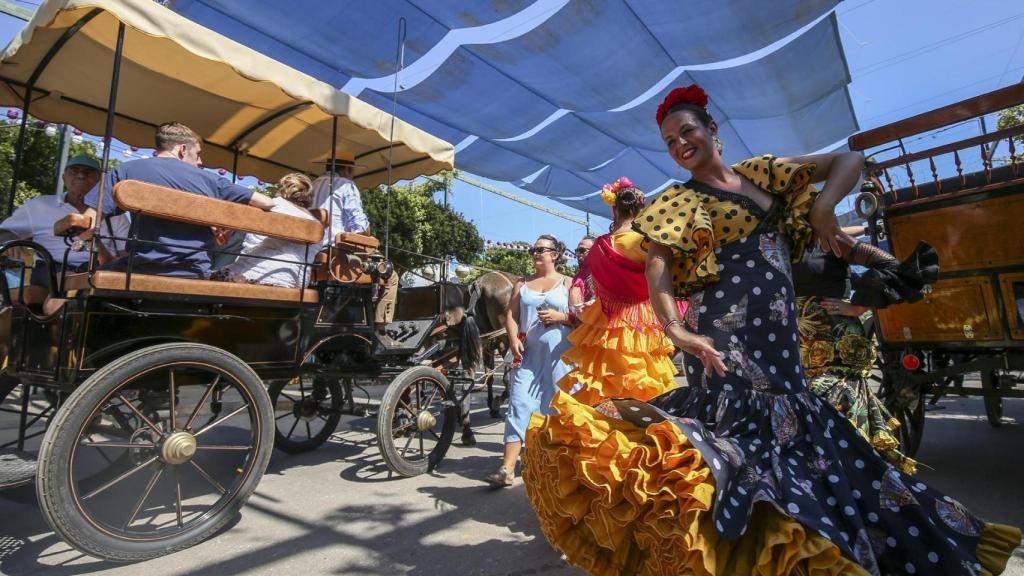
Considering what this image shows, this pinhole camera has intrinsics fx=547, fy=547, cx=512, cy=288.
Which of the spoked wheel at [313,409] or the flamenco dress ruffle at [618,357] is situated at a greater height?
the flamenco dress ruffle at [618,357]

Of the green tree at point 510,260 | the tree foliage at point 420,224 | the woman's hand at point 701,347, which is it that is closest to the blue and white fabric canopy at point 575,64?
the woman's hand at point 701,347

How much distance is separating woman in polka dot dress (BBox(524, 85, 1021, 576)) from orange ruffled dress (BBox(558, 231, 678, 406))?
976mm

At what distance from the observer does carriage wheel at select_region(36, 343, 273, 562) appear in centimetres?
224

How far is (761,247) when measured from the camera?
177 cm

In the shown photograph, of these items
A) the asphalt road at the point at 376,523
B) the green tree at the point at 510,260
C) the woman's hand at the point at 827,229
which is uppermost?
the green tree at the point at 510,260

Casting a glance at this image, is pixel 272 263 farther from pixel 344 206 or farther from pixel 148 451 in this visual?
pixel 148 451

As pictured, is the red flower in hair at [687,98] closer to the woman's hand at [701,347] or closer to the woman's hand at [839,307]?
the woman's hand at [701,347]

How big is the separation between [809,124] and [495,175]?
17.9ft

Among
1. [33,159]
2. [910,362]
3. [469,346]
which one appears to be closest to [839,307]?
[910,362]

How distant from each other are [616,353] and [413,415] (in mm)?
1801

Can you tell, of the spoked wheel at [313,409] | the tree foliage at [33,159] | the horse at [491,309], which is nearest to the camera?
the spoked wheel at [313,409]

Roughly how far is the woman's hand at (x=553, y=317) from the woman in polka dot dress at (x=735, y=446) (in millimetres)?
1857

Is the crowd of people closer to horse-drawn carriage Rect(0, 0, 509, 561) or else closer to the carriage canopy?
horse-drawn carriage Rect(0, 0, 509, 561)

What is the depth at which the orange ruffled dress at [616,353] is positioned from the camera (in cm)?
292
